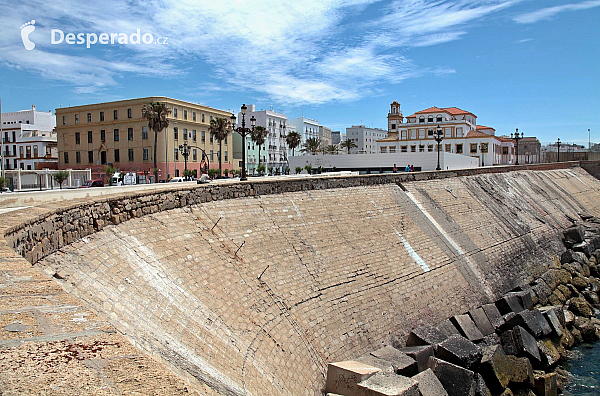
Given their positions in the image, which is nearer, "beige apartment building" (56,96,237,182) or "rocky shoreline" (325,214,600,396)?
"rocky shoreline" (325,214,600,396)

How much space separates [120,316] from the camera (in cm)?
770

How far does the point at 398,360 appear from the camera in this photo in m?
11.0

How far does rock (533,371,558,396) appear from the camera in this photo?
12.0 meters

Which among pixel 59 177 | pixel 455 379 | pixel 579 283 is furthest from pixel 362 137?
pixel 455 379

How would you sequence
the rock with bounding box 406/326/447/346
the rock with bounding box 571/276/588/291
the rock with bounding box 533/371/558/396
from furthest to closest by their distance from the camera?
the rock with bounding box 571/276/588/291 → the rock with bounding box 406/326/447/346 → the rock with bounding box 533/371/558/396

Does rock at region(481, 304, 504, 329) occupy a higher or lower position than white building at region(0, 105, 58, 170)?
lower

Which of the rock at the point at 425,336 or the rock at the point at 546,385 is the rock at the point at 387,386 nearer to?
the rock at the point at 425,336

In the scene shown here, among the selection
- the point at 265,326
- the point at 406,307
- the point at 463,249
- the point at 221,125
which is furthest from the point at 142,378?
the point at 221,125

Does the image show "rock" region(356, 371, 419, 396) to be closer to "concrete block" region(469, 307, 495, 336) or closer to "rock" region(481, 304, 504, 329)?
"concrete block" region(469, 307, 495, 336)

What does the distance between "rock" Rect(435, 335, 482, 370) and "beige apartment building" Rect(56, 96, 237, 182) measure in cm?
3864

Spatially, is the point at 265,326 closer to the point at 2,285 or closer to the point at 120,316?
the point at 120,316

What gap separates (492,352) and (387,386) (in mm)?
5018

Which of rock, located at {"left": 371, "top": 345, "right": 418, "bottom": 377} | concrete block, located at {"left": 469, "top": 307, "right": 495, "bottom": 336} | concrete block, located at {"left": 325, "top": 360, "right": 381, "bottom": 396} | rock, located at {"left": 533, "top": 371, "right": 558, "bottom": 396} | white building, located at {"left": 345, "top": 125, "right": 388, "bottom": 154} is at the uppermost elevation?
white building, located at {"left": 345, "top": 125, "right": 388, "bottom": 154}

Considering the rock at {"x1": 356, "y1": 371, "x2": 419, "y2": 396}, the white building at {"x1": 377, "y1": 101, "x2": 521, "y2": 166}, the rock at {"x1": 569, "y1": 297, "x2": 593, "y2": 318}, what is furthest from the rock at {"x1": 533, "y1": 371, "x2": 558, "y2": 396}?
the white building at {"x1": 377, "y1": 101, "x2": 521, "y2": 166}
